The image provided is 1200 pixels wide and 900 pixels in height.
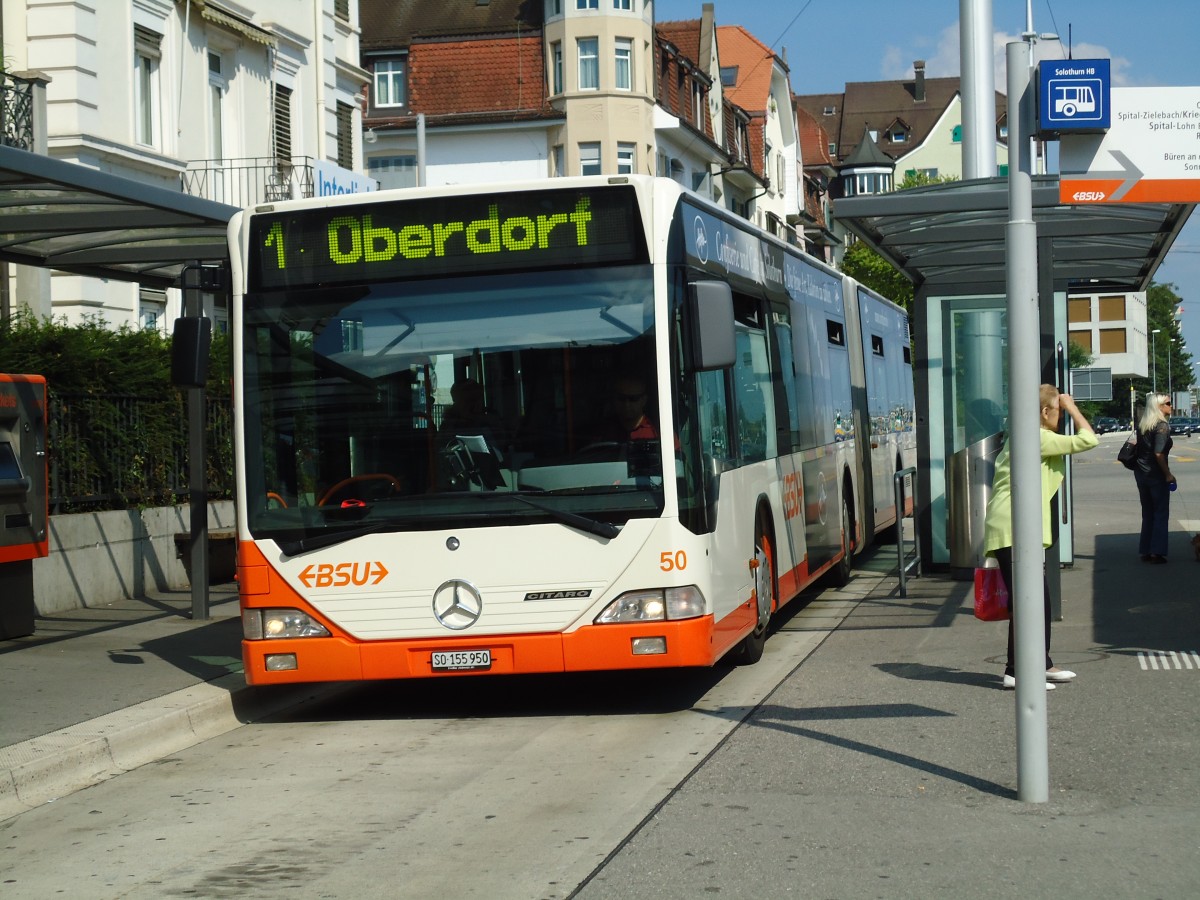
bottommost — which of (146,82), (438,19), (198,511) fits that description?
(198,511)

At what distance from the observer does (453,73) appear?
5238cm

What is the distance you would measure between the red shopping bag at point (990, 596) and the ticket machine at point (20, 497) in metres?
7.23

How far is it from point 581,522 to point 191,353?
8.79 ft

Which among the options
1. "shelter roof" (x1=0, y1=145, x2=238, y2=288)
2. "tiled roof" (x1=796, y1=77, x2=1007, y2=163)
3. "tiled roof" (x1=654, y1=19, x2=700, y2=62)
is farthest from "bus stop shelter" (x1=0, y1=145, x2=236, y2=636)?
"tiled roof" (x1=796, y1=77, x2=1007, y2=163)

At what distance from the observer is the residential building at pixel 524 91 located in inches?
1972

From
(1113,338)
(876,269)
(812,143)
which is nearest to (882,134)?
(812,143)

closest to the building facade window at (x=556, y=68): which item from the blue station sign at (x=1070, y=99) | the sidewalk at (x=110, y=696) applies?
the sidewalk at (x=110, y=696)

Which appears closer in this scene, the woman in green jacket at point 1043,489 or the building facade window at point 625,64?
the woman in green jacket at point 1043,489

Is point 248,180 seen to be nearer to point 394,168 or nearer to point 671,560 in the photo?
point 671,560

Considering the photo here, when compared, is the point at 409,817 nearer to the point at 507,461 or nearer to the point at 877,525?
the point at 507,461

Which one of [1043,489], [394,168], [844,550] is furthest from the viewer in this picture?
[394,168]

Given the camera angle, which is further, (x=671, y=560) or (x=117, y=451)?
(x=117, y=451)

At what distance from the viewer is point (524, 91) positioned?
51.6 metres

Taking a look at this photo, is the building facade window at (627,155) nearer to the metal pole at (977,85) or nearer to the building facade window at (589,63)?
the building facade window at (589,63)
